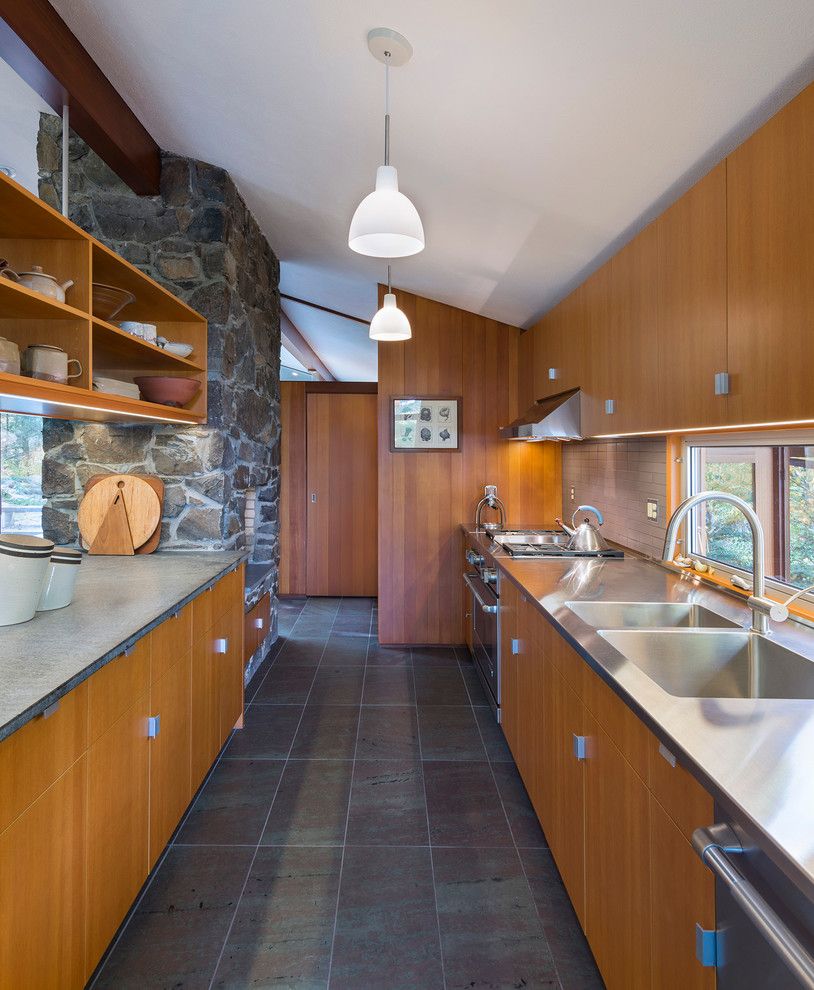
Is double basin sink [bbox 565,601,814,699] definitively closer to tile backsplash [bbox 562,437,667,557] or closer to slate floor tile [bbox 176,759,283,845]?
tile backsplash [bbox 562,437,667,557]

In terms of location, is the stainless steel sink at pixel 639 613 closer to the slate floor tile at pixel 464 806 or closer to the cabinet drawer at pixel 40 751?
the slate floor tile at pixel 464 806

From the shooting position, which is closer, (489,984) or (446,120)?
(489,984)

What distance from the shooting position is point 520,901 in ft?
5.91

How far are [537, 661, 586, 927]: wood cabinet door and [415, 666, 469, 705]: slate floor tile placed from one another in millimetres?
1332

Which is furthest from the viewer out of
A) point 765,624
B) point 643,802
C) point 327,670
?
point 327,670

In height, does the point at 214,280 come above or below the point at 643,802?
above

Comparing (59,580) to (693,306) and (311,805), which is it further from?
(693,306)

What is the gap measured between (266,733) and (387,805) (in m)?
0.89

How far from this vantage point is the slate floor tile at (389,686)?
3.36 metres

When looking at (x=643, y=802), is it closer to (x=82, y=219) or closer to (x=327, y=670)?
(x=327, y=670)

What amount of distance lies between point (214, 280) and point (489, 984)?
10.1 ft

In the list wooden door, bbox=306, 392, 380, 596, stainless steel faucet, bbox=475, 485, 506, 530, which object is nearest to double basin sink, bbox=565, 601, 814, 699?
stainless steel faucet, bbox=475, 485, 506, 530

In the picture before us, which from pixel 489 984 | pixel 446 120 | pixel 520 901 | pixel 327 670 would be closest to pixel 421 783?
pixel 520 901

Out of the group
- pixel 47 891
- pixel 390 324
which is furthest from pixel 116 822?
pixel 390 324
